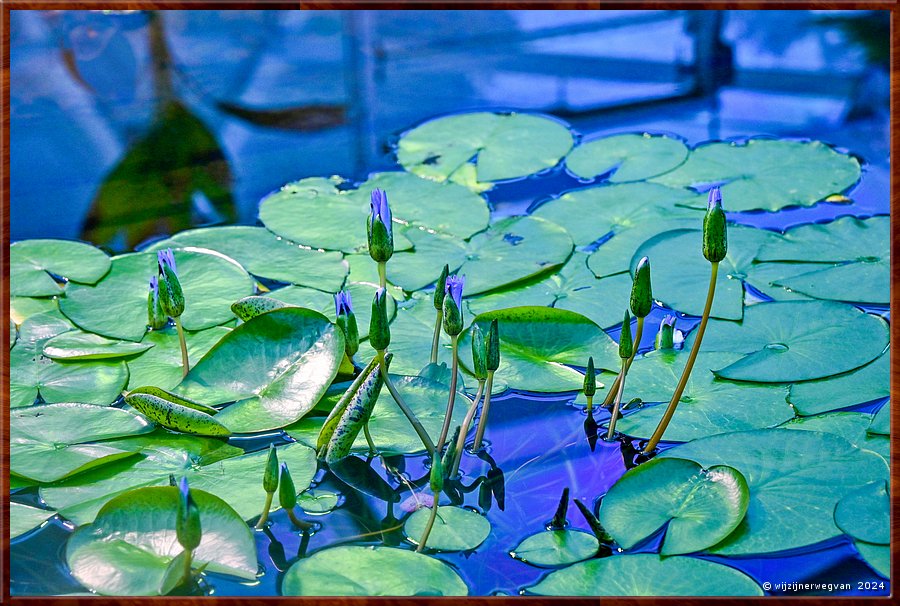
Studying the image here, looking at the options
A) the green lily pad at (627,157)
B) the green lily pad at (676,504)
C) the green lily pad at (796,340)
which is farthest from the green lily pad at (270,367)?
the green lily pad at (627,157)

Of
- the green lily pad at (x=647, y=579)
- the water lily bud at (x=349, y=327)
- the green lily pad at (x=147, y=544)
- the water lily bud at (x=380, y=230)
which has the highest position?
the water lily bud at (x=380, y=230)

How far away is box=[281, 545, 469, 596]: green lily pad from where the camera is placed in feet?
2.90

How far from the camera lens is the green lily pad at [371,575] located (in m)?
0.88

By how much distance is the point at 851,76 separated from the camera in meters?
2.10

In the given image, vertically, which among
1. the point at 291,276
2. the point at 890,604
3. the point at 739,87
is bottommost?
the point at 890,604

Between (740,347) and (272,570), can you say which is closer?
(272,570)

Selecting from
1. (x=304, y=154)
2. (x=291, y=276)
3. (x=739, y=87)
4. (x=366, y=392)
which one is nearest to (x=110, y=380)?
(x=291, y=276)

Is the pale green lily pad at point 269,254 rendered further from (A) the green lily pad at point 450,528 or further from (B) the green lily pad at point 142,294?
(A) the green lily pad at point 450,528

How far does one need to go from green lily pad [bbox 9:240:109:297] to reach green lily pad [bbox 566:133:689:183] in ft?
3.03

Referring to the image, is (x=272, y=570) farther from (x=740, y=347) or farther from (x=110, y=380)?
(x=740, y=347)

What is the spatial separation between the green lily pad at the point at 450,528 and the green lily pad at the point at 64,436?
0.38 meters

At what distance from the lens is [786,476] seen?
1.02 metres

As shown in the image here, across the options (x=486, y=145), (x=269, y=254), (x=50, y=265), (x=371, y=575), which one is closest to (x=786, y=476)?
(x=371, y=575)

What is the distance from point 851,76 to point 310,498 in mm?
1704
